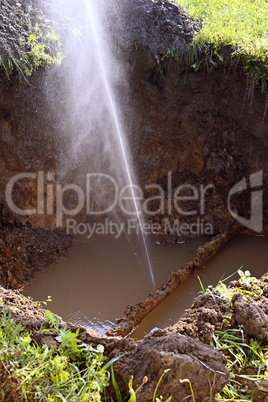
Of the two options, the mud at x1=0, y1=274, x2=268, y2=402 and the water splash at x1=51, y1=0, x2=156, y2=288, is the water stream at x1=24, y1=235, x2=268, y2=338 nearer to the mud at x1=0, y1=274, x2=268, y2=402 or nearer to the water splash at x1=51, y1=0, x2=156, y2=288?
the water splash at x1=51, y1=0, x2=156, y2=288

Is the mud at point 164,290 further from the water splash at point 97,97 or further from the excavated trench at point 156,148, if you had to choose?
the water splash at point 97,97

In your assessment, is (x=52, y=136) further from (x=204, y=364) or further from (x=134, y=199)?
(x=204, y=364)

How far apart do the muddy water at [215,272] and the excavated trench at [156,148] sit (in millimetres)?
26

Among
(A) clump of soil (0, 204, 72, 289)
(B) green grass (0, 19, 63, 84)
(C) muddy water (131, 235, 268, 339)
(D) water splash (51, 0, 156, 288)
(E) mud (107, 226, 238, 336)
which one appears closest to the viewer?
(E) mud (107, 226, 238, 336)

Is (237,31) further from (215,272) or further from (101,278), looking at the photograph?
(101,278)

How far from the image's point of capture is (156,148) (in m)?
6.54

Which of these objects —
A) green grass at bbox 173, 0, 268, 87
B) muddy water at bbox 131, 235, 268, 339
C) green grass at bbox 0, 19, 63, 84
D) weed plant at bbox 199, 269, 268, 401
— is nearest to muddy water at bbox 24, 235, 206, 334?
muddy water at bbox 131, 235, 268, 339

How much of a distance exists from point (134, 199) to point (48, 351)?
14.2 feet

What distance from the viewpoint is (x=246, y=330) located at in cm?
288

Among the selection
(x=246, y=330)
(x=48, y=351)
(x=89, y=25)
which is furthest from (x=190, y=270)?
(x=89, y=25)

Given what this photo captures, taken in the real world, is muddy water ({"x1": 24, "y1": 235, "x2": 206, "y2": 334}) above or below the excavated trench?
below

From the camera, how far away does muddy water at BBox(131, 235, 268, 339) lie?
14.7ft

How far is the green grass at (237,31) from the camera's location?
5.85m

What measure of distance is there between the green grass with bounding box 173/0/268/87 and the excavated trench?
25cm
